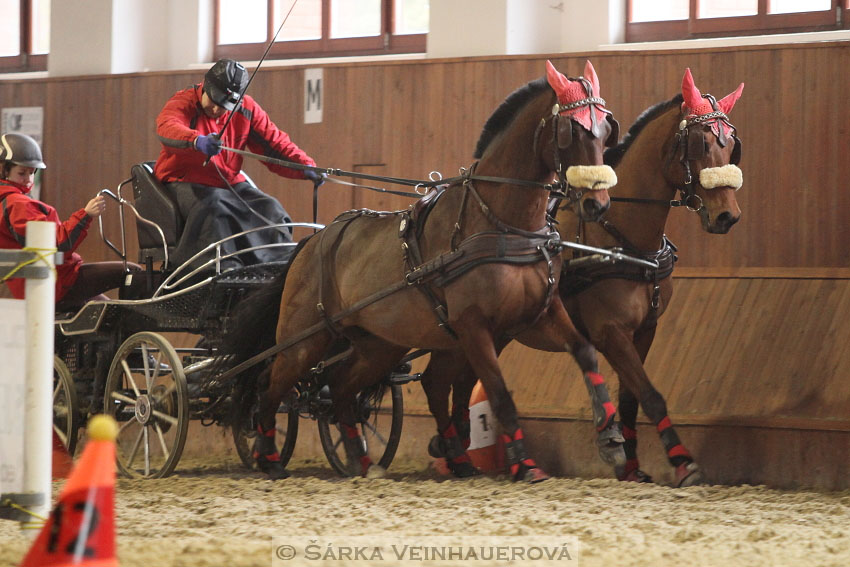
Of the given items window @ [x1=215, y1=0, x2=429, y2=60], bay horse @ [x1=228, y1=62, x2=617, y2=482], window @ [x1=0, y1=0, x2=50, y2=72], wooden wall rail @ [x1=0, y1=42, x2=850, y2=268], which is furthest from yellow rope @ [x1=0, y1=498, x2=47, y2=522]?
window @ [x1=0, y1=0, x2=50, y2=72]

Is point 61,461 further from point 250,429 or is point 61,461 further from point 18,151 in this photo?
point 18,151

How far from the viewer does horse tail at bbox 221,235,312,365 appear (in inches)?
205

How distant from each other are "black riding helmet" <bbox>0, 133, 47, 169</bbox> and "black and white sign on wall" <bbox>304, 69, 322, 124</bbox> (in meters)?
2.50

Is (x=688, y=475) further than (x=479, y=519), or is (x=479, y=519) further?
(x=688, y=475)

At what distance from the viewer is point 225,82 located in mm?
5352

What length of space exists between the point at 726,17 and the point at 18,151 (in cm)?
428

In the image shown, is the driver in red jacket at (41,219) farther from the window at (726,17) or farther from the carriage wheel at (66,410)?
the window at (726,17)

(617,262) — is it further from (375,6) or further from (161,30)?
(161,30)

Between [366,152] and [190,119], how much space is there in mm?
2016

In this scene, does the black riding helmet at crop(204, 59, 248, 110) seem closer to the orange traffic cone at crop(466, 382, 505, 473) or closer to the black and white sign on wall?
the orange traffic cone at crop(466, 382, 505, 473)

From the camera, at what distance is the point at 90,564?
7.49 ft

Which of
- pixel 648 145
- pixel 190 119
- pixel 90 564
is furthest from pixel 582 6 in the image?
pixel 90 564

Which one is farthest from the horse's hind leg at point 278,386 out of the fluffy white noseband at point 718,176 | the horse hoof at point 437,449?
the fluffy white noseband at point 718,176

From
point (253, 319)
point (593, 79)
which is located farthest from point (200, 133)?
point (593, 79)
